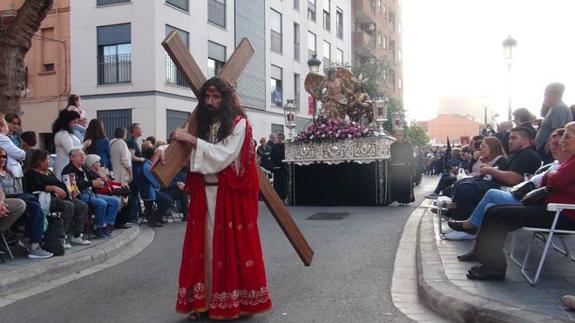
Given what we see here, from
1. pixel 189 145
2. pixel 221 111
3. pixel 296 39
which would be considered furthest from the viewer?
pixel 296 39

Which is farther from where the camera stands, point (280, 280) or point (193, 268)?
point (280, 280)

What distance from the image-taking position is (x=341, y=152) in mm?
12891

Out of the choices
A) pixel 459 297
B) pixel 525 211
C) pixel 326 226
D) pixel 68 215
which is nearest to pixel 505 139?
pixel 326 226

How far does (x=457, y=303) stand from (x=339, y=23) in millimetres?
38540

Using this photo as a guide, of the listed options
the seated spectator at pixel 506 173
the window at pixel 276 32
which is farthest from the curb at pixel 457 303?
the window at pixel 276 32

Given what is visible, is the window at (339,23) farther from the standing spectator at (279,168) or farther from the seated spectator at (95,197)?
the seated spectator at (95,197)

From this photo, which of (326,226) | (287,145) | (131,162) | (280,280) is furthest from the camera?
(287,145)

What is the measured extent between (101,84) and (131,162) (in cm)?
1334

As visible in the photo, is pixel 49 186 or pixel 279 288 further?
pixel 49 186

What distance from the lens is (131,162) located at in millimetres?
10578

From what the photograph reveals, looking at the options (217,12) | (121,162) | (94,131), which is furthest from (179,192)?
(217,12)

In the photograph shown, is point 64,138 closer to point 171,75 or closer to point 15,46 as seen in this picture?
point 15,46

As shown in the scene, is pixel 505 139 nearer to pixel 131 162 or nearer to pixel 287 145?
pixel 287 145

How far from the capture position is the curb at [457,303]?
4.08 meters
